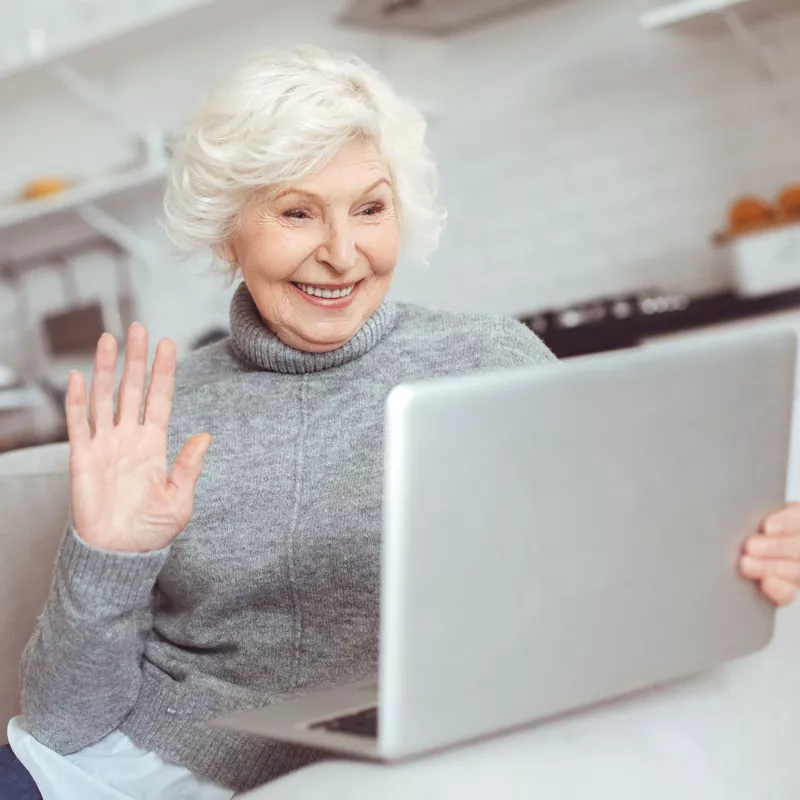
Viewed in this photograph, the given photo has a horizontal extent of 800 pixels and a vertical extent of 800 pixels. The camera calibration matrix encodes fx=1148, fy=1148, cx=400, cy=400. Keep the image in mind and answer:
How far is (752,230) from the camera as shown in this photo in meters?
2.28

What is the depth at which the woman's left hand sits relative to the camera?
80 cm

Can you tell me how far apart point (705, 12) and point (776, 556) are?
5.93 feet

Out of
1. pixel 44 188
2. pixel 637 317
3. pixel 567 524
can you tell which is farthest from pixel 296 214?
pixel 44 188

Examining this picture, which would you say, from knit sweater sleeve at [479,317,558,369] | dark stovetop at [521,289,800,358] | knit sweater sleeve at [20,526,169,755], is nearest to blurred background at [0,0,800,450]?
dark stovetop at [521,289,800,358]

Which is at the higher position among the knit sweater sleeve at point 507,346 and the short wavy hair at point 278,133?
the short wavy hair at point 278,133

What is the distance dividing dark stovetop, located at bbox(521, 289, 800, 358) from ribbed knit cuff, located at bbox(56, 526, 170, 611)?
152 cm

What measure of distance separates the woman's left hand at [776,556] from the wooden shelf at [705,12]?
1752 mm

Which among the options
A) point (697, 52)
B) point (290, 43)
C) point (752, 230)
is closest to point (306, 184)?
point (752, 230)

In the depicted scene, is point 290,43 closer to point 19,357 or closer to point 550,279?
point 550,279

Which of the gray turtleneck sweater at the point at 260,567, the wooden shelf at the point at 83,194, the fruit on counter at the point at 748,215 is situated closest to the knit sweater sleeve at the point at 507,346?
the gray turtleneck sweater at the point at 260,567

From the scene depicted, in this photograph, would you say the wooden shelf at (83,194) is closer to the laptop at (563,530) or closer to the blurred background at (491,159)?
the blurred background at (491,159)

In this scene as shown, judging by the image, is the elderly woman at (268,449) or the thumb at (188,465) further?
the elderly woman at (268,449)

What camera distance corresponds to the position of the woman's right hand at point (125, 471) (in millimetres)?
970

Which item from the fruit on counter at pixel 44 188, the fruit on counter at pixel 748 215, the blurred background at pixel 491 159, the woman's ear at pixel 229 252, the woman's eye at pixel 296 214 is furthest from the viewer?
the fruit on counter at pixel 44 188
